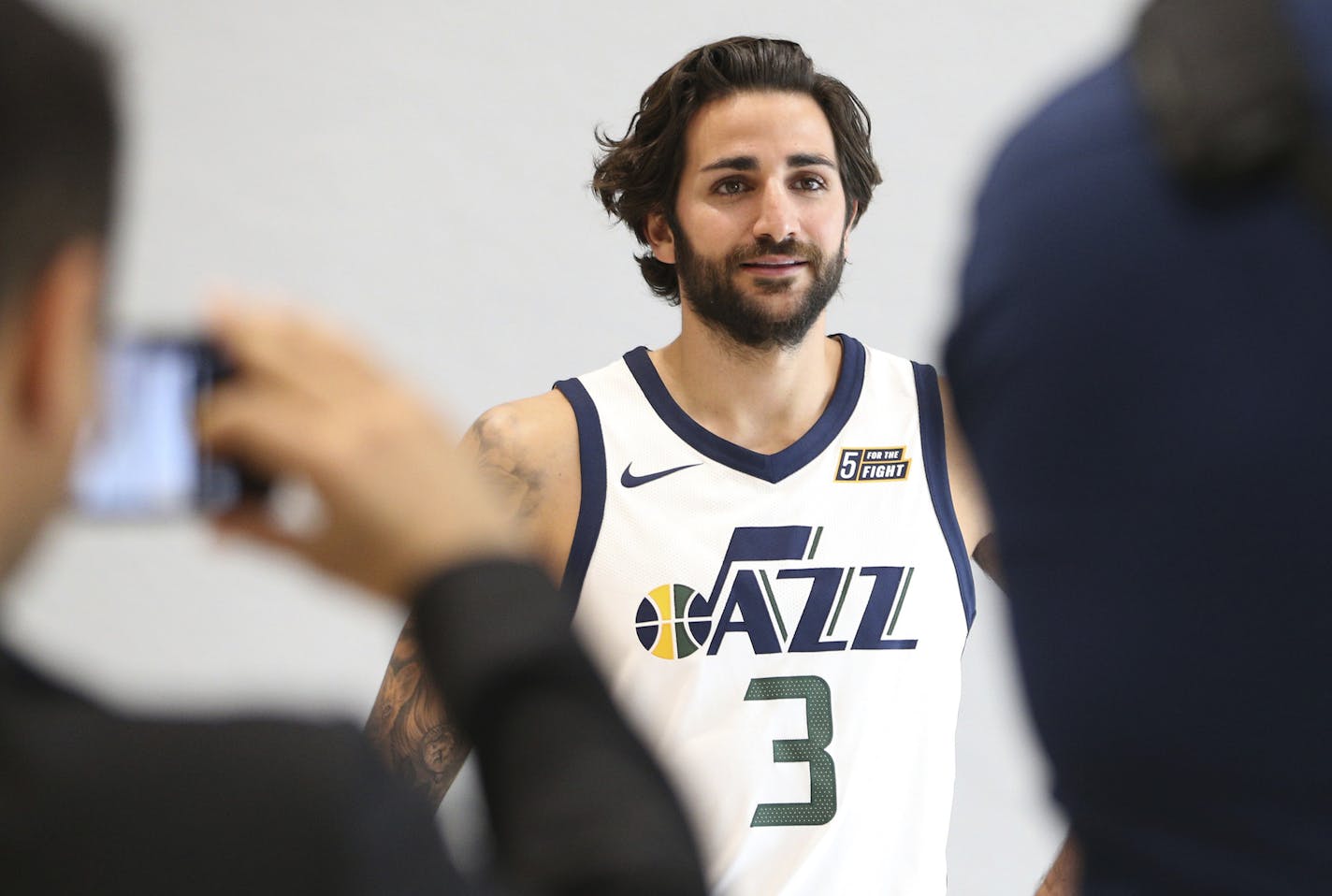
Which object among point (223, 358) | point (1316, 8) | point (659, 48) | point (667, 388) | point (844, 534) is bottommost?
point (844, 534)

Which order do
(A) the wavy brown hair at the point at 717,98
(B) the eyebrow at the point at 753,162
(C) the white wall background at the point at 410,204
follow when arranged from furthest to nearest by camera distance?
(C) the white wall background at the point at 410,204 → (A) the wavy brown hair at the point at 717,98 → (B) the eyebrow at the point at 753,162

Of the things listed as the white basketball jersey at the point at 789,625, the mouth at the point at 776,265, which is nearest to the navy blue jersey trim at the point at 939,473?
the white basketball jersey at the point at 789,625

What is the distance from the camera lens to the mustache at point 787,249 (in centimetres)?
204

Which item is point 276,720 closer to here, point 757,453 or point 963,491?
point 757,453

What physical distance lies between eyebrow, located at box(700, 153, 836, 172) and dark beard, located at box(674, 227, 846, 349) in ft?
0.51

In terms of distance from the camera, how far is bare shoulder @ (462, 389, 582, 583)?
194 cm

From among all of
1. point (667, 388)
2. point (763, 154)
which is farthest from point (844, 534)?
point (763, 154)

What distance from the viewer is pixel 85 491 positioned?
535 millimetres

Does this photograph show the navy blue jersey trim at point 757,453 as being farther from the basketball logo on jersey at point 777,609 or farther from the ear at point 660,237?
the ear at point 660,237

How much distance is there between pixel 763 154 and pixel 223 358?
173 cm

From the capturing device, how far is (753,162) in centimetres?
214

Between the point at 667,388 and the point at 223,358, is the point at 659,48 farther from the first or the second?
the point at 223,358

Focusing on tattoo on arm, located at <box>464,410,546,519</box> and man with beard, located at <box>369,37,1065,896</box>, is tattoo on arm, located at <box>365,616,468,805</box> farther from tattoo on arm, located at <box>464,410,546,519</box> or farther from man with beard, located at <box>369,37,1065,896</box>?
tattoo on arm, located at <box>464,410,546,519</box>

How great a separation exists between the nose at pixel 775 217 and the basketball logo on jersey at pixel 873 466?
13.1 inches
